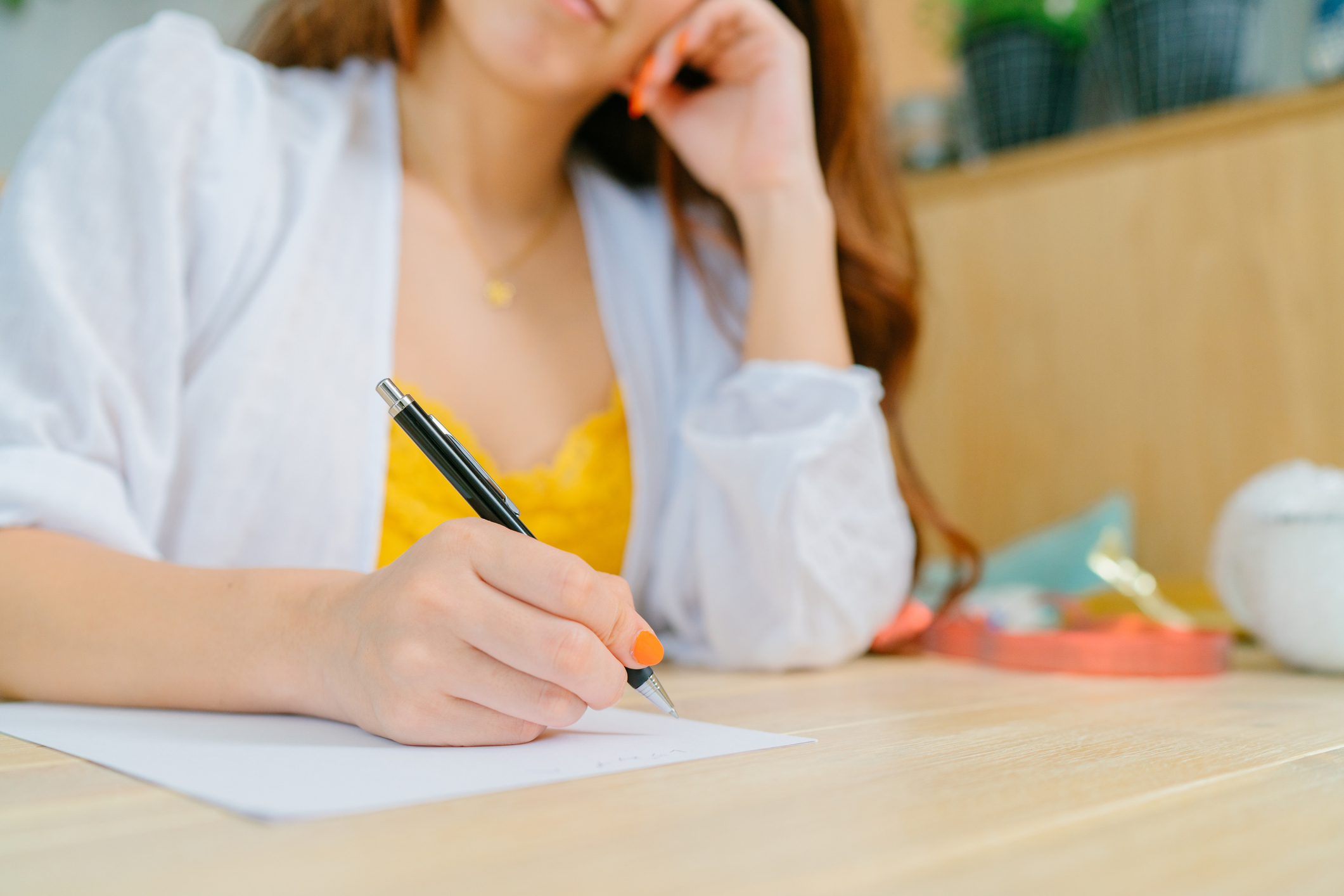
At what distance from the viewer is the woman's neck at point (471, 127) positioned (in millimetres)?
962

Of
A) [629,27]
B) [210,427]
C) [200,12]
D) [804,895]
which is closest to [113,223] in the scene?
[210,427]

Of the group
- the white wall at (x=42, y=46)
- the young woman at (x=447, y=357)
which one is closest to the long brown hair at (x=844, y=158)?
the young woman at (x=447, y=357)

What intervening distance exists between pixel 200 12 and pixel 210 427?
2.39 m

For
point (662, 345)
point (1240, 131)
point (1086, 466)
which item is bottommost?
point (1086, 466)

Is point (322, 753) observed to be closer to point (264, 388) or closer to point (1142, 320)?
point (264, 388)

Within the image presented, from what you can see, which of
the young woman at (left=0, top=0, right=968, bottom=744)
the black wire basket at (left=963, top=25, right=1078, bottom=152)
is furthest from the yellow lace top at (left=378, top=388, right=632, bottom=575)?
the black wire basket at (left=963, top=25, right=1078, bottom=152)

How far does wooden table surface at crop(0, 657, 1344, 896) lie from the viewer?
25 cm

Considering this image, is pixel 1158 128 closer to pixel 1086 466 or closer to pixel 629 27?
pixel 1086 466

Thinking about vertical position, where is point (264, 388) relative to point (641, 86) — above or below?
below

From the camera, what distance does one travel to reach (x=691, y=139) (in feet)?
3.24

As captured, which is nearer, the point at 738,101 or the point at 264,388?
the point at 264,388

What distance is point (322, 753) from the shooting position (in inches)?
15.1

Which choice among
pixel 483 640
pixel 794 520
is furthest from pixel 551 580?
pixel 794 520

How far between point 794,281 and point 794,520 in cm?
22
